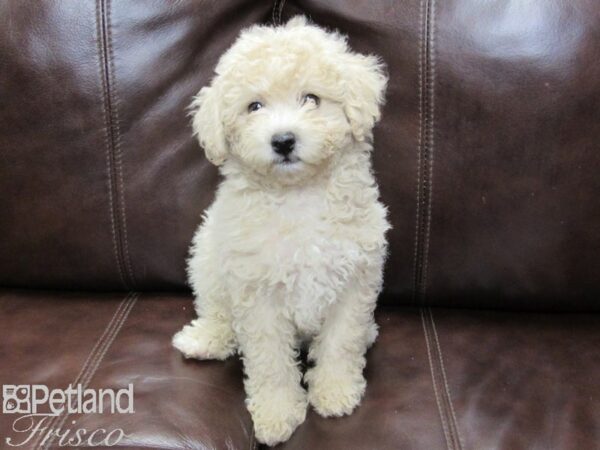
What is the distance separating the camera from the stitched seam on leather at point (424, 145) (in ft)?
4.26

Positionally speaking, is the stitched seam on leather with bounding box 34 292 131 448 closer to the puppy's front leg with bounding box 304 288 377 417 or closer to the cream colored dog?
the cream colored dog

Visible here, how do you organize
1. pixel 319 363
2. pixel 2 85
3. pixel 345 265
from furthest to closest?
1. pixel 2 85
2. pixel 319 363
3. pixel 345 265

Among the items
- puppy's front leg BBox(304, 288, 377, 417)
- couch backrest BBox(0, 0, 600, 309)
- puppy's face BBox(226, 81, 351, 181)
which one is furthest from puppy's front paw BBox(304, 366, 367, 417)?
puppy's face BBox(226, 81, 351, 181)

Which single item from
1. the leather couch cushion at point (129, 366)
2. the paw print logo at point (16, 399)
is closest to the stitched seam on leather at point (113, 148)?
the leather couch cushion at point (129, 366)

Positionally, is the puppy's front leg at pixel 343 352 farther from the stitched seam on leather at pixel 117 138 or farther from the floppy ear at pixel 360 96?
the stitched seam on leather at pixel 117 138

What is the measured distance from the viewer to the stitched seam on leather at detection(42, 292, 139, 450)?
1.10 m

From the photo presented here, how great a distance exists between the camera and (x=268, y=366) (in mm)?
1182

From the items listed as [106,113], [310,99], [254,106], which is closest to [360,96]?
[310,99]

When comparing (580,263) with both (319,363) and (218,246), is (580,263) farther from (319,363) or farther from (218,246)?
(218,246)

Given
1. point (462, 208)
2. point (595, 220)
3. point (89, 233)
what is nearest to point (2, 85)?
point (89, 233)

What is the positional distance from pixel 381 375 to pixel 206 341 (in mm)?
367

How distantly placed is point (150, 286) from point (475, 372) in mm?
770

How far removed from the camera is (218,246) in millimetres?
1231

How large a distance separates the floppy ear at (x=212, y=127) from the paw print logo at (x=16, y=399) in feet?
1.84
